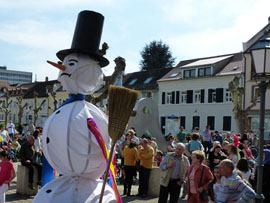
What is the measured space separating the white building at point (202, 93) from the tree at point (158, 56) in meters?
14.9

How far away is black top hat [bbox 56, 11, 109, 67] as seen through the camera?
507 cm

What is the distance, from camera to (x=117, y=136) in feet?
14.2

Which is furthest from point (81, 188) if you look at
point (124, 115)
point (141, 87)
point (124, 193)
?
point (141, 87)

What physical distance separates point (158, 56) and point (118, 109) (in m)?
54.5

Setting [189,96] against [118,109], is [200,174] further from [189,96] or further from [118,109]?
[189,96]

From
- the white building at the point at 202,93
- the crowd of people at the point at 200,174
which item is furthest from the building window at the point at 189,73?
the crowd of people at the point at 200,174

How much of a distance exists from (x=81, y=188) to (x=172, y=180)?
13.0 ft

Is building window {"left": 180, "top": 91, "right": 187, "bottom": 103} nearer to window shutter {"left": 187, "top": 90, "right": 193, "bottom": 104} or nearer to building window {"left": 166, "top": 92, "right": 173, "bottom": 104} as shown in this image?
window shutter {"left": 187, "top": 90, "right": 193, "bottom": 104}

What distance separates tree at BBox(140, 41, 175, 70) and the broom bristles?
53.9 metres

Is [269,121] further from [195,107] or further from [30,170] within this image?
[30,170]

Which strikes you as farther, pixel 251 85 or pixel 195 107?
pixel 195 107

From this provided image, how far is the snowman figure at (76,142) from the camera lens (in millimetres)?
4441

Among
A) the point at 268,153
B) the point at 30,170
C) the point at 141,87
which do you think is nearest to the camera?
the point at 268,153

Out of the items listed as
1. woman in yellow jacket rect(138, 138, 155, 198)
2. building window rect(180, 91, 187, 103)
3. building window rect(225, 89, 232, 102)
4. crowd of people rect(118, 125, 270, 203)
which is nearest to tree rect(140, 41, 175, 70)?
building window rect(180, 91, 187, 103)
